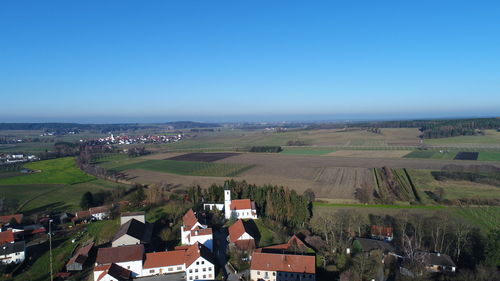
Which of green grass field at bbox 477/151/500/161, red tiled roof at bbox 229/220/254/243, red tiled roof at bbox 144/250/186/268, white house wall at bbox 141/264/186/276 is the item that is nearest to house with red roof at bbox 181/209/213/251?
red tiled roof at bbox 229/220/254/243

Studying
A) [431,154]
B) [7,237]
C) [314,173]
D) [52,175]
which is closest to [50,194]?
[52,175]

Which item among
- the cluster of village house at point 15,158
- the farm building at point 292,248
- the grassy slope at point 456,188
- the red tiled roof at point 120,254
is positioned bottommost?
the farm building at point 292,248

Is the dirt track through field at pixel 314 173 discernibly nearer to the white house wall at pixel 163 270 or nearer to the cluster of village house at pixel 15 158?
the white house wall at pixel 163 270

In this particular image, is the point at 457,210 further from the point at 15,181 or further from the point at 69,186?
the point at 15,181

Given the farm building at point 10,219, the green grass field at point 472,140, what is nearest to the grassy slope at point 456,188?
the green grass field at point 472,140

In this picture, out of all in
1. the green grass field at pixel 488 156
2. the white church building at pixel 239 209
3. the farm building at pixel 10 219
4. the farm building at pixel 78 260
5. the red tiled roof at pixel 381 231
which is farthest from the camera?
the green grass field at pixel 488 156

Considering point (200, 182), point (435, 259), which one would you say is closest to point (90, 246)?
point (200, 182)
